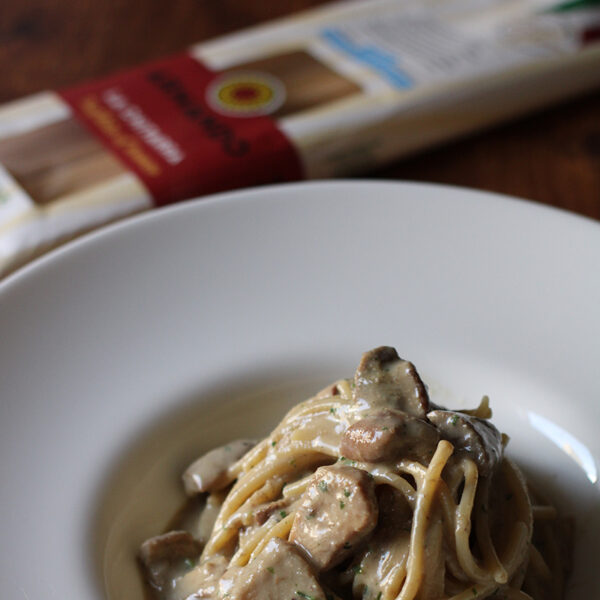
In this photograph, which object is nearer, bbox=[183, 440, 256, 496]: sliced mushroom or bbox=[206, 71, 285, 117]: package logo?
bbox=[183, 440, 256, 496]: sliced mushroom

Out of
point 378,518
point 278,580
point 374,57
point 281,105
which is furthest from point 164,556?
point 374,57

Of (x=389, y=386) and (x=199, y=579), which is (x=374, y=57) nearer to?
(x=389, y=386)

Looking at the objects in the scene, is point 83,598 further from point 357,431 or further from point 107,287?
point 107,287

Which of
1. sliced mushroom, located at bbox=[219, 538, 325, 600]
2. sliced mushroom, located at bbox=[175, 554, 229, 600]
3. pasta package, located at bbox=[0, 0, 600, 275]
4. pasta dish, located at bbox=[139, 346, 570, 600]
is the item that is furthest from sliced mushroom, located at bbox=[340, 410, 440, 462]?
pasta package, located at bbox=[0, 0, 600, 275]

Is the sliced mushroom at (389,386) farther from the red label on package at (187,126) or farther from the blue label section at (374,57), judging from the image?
the blue label section at (374,57)

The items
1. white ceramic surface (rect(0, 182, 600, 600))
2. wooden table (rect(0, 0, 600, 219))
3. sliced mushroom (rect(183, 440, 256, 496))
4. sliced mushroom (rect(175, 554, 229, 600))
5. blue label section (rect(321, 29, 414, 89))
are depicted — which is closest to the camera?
sliced mushroom (rect(175, 554, 229, 600))

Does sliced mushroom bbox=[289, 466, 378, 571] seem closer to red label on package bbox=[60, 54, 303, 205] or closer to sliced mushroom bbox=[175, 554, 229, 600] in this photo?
sliced mushroom bbox=[175, 554, 229, 600]
